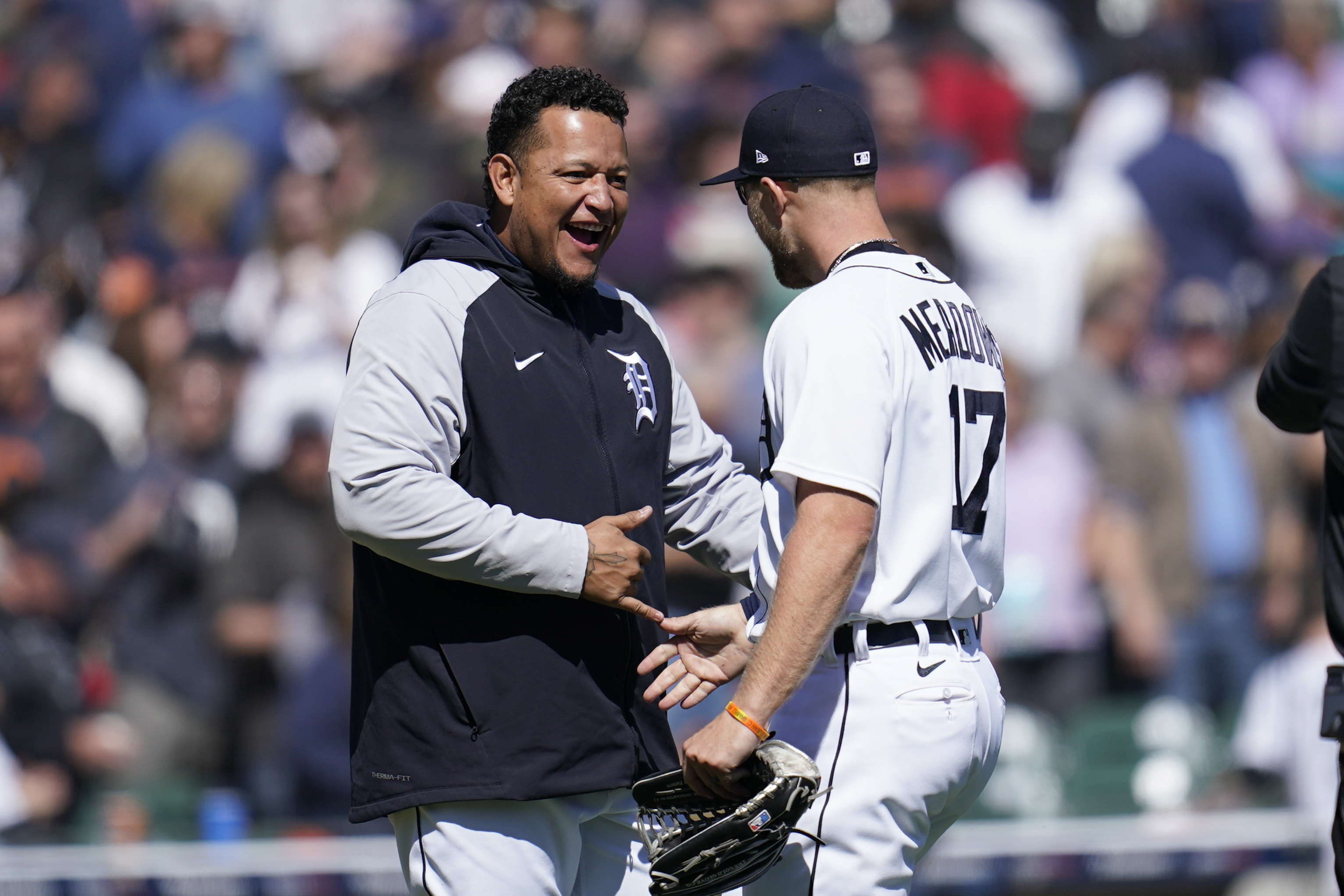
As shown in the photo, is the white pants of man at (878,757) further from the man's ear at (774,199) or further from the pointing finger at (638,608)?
the man's ear at (774,199)

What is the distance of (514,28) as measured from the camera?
981cm

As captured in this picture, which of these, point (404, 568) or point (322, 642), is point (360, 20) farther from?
point (404, 568)

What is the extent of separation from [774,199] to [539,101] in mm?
527

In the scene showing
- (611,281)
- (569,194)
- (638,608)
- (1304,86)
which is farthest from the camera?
(1304,86)

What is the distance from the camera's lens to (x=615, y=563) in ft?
10.2

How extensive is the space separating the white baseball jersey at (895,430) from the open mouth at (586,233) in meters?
0.44

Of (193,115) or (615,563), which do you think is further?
(193,115)

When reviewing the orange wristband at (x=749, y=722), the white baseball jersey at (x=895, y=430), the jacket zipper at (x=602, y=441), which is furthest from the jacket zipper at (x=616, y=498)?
the orange wristband at (x=749, y=722)

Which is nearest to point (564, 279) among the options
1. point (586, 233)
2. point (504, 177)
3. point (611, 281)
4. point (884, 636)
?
point (586, 233)

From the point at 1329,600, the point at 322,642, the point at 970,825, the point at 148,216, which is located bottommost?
the point at 970,825

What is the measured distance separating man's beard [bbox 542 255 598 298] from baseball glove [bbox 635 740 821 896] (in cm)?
101

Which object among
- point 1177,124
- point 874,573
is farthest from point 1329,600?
point 1177,124

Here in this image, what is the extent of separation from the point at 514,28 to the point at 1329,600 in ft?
24.7

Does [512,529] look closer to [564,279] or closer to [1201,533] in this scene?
[564,279]
